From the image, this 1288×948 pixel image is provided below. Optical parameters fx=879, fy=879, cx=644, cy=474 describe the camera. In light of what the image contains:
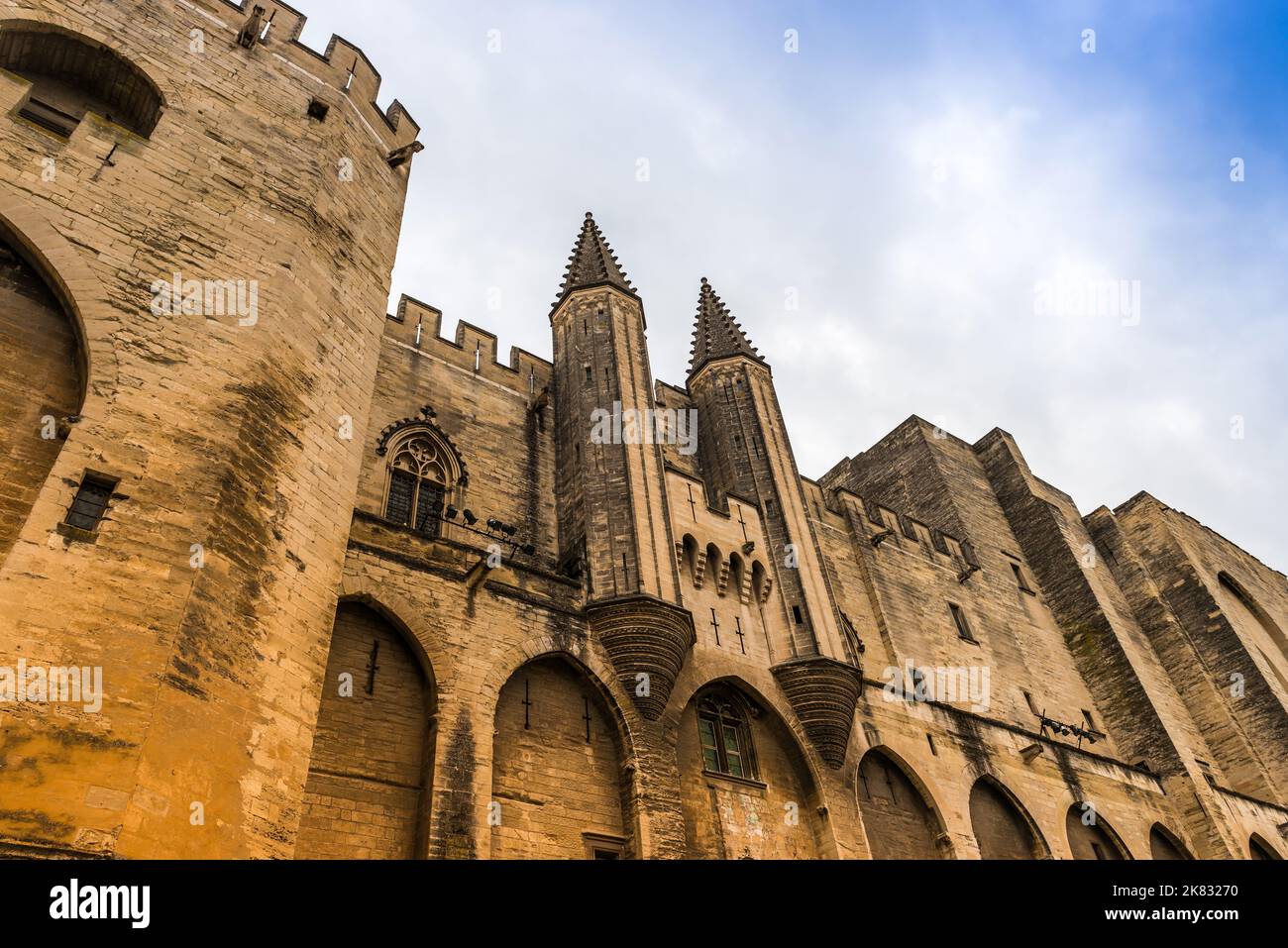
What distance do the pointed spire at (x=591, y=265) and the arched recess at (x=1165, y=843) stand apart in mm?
15962

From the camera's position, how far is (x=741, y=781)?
13.0 m

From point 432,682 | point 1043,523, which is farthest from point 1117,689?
point 432,682

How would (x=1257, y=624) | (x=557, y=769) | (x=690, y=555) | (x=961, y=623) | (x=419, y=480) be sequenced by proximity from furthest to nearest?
1. (x=1257, y=624)
2. (x=961, y=623)
3. (x=690, y=555)
4. (x=419, y=480)
5. (x=557, y=769)

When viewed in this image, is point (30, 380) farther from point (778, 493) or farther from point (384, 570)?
point (778, 493)

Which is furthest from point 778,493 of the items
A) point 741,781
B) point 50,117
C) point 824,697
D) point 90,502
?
point 50,117

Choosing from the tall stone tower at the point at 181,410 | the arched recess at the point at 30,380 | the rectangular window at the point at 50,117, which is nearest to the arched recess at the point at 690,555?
the tall stone tower at the point at 181,410

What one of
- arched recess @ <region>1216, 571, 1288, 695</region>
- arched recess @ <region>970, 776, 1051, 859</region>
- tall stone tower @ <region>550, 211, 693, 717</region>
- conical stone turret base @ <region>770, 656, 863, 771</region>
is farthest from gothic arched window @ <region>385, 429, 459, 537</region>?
arched recess @ <region>1216, 571, 1288, 695</region>

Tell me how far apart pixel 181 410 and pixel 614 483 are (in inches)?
285

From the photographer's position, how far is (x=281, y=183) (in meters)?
11.0

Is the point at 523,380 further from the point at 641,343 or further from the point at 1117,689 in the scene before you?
the point at 1117,689

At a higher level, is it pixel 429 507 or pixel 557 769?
pixel 429 507

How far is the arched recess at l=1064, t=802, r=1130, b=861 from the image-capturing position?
56.6 feet
